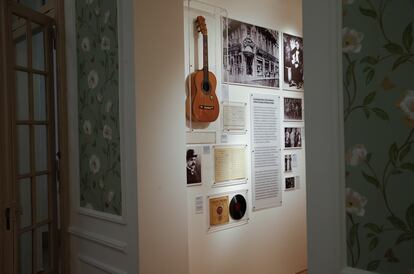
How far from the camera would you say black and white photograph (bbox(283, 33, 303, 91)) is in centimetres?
312

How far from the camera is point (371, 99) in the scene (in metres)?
0.88

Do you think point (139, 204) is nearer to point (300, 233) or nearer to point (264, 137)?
point (264, 137)

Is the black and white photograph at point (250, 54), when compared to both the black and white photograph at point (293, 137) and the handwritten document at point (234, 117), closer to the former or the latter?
the handwritten document at point (234, 117)

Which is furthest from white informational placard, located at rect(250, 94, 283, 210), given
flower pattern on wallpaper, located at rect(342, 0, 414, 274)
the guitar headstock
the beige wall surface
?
flower pattern on wallpaper, located at rect(342, 0, 414, 274)

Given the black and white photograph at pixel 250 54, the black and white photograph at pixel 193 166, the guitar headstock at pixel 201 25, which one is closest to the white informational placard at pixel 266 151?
the black and white photograph at pixel 250 54

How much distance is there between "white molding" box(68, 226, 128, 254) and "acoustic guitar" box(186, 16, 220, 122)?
0.99m

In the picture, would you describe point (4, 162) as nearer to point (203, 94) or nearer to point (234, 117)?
point (203, 94)

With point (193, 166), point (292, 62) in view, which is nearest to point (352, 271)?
point (193, 166)

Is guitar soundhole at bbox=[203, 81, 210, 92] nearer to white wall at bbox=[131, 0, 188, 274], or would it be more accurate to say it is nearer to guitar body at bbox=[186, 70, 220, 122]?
guitar body at bbox=[186, 70, 220, 122]

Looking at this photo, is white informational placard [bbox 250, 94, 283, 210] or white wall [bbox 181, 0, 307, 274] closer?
white wall [bbox 181, 0, 307, 274]

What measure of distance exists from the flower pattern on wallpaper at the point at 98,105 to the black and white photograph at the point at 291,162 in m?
1.85

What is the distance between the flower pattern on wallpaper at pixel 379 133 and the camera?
826 millimetres

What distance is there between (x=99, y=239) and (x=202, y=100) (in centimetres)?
115

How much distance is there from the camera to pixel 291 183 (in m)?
3.19
